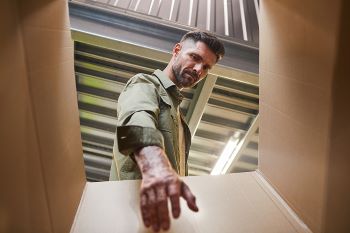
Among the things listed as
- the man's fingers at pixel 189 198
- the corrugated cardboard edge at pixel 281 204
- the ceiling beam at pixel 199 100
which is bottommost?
the man's fingers at pixel 189 198

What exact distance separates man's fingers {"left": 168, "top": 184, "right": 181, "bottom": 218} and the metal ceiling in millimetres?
1337

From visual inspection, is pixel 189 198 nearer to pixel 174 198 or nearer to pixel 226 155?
pixel 174 198

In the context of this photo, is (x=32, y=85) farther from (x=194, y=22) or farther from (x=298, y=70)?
(x=194, y=22)

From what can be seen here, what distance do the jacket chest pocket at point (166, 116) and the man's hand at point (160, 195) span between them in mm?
732

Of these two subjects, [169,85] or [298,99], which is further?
[169,85]

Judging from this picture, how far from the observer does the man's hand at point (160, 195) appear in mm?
621

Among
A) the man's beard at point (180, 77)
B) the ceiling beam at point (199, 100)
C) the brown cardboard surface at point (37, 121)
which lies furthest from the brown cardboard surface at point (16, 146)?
the ceiling beam at point (199, 100)

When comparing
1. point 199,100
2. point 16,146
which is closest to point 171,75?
point 199,100

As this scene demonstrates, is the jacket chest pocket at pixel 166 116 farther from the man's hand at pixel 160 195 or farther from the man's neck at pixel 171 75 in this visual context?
the man's hand at pixel 160 195

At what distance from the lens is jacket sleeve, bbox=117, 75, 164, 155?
837 mm

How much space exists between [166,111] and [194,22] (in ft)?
2.94

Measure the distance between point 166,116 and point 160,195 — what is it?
2.80 feet

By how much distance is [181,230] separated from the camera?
920mm

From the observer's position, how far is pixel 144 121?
0.93 meters
